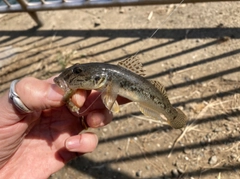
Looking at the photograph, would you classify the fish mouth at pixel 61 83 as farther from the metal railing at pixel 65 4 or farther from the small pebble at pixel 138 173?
the metal railing at pixel 65 4

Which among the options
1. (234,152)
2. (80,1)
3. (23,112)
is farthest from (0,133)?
(80,1)

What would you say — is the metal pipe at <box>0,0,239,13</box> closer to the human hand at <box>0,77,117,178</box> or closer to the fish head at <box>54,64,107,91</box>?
the human hand at <box>0,77,117,178</box>

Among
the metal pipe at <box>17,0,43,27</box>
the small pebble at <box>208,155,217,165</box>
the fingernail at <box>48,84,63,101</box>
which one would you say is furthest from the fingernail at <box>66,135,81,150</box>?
the metal pipe at <box>17,0,43,27</box>

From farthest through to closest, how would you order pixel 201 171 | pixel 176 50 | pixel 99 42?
1. pixel 99 42
2. pixel 176 50
3. pixel 201 171

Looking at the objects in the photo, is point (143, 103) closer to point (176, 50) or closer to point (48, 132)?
point (48, 132)

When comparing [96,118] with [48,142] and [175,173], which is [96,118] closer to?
[48,142]
